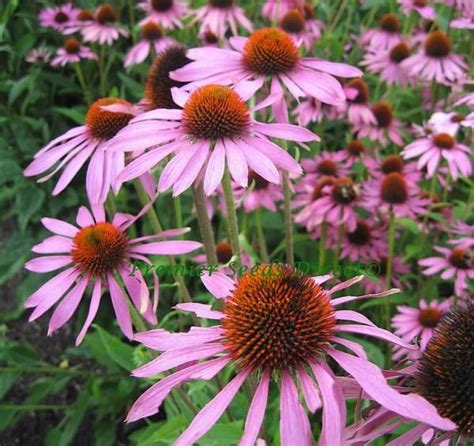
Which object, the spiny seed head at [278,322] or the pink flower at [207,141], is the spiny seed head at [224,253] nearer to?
the pink flower at [207,141]

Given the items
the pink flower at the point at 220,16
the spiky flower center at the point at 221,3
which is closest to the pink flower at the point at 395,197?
the pink flower at the point at 220,16

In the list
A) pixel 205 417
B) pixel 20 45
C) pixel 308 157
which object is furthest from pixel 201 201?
pixel 20 45

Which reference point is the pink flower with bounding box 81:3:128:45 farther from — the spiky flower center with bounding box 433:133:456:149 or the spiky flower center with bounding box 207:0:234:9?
the spiky flower center with bounding box 433:133:456:149

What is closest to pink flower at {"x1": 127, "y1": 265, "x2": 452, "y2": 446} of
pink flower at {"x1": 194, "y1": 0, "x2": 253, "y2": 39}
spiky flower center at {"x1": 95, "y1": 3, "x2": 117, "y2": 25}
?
pink flower at {"x1": 194, "y1": 0, "x2": 253, "y2": 39}

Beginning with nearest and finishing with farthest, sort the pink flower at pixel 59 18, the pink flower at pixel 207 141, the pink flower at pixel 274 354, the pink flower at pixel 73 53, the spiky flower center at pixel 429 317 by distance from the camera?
the pink flower at pixel 274 354 → the pink flower at pixel 207 141 → the spiky flower center at pixel 429 317 → the pink flower at pixel 73 53 → the pink flower at pixel 59 18

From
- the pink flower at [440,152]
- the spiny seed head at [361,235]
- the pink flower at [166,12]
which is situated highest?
the pink flower at [166,12]

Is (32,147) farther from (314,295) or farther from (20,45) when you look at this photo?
(314,295)

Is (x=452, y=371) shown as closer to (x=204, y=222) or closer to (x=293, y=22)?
(x=204, y=222)
